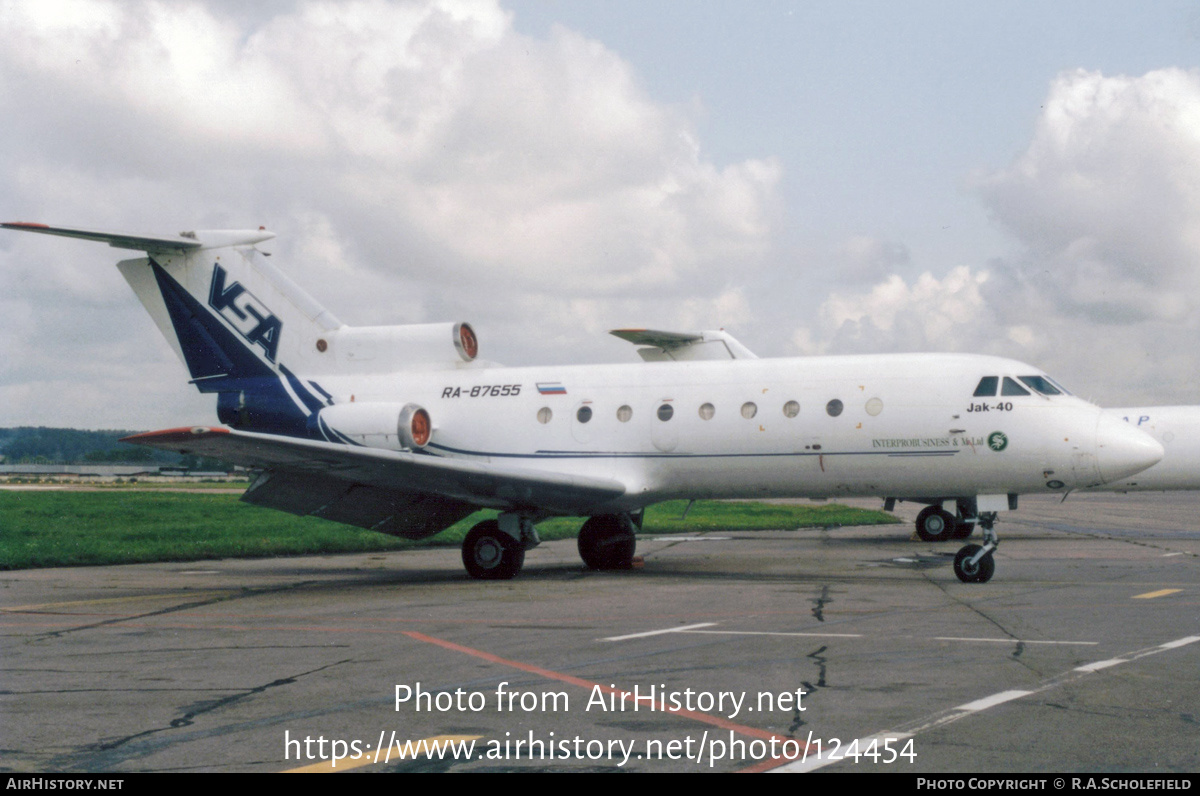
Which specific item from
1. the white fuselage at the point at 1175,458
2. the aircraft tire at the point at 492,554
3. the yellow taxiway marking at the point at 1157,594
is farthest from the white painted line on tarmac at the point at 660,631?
the white fuselage at the point at 1175,458

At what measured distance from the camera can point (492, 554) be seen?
16109 millimetres

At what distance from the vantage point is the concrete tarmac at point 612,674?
5.59 meters

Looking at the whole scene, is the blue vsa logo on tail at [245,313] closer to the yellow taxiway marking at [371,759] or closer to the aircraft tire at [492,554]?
the aircraft tire at [492,554]

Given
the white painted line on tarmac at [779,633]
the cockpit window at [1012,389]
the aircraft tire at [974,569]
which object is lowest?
the white painted line on tarmac at [779,633]

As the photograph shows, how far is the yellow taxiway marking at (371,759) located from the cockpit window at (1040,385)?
11.5 meters

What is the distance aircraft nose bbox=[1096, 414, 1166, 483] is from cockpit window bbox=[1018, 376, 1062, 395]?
77cm

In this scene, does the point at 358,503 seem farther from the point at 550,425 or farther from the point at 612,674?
the point at 612,674

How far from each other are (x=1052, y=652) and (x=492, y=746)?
524cm

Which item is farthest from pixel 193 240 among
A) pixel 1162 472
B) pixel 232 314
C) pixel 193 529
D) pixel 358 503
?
pixel 1162 472

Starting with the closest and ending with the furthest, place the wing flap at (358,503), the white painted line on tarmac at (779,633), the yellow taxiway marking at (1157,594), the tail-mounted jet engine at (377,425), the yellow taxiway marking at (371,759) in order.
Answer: the yellow taxiway marking at (371,759), the white painted line on tarmac at (779,633), the yellow taxiway marking at (1157,594), the wing flap at (358,503), the tail-mounted jet engine at (377,425)

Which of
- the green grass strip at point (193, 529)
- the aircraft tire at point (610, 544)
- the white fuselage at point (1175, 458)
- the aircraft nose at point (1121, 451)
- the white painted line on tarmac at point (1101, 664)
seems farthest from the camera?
the white fuselage at point (1175, 458)

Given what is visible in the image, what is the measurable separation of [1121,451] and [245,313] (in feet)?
48.5

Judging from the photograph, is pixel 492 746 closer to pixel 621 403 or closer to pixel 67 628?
pixel 67 628

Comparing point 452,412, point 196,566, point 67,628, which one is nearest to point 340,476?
point 452,412
